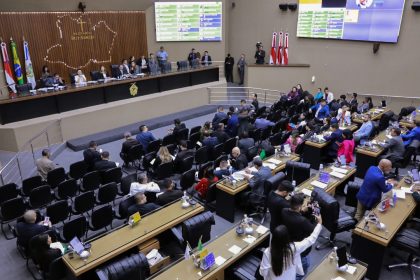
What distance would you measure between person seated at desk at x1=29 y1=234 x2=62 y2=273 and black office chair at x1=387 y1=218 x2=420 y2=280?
556 centimetres

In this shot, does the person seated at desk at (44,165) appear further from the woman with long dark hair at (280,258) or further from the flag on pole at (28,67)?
the flag on pole at (28,67)

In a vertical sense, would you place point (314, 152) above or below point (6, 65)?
below

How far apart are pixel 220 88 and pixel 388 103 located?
7530 millimetres

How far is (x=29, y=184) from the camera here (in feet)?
26.3

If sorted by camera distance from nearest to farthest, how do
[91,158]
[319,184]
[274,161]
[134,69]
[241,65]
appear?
[319,184] → [274,161] → [91,158] → [134,69] → [241,65]

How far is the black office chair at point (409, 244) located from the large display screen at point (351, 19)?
11.0m

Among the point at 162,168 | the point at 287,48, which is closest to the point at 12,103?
the point at 162,168

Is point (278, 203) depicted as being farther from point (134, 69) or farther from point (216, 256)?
point (134, 69)

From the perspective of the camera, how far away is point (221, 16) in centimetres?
1833

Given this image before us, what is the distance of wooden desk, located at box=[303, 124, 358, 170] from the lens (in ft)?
32.3

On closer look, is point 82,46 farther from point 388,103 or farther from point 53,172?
point 388,103

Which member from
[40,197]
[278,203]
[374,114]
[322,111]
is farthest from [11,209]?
[374,114]

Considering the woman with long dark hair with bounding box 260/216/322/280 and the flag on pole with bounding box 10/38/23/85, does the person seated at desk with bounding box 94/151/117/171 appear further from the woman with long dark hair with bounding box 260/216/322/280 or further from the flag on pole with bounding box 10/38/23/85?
the flag on pole with bounding box 10/38/23/85

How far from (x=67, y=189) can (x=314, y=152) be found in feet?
21.4
